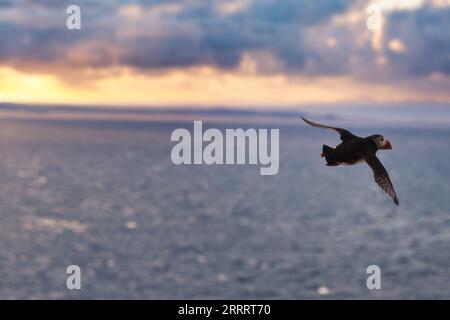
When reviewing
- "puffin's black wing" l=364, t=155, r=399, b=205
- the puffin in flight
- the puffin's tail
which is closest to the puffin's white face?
the puffin in flight

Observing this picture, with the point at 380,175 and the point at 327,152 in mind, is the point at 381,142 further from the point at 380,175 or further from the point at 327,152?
the point at 327,152

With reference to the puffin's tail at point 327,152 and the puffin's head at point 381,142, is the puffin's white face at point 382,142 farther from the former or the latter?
the puffin's tail at point 327,152

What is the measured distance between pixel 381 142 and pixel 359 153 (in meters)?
0.33

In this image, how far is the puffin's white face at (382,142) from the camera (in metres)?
5.03

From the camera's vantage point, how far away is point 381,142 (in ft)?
16.7

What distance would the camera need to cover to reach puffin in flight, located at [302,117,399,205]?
4.80 m

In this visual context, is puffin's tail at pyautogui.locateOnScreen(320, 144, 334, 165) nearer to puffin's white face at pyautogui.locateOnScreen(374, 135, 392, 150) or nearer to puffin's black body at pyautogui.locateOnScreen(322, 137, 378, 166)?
puffin's black body at pyautogui.locateOnScreen(322, 137, 378, 166)

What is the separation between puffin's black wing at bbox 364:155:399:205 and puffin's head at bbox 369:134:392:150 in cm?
21

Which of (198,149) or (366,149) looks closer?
(366,149)
